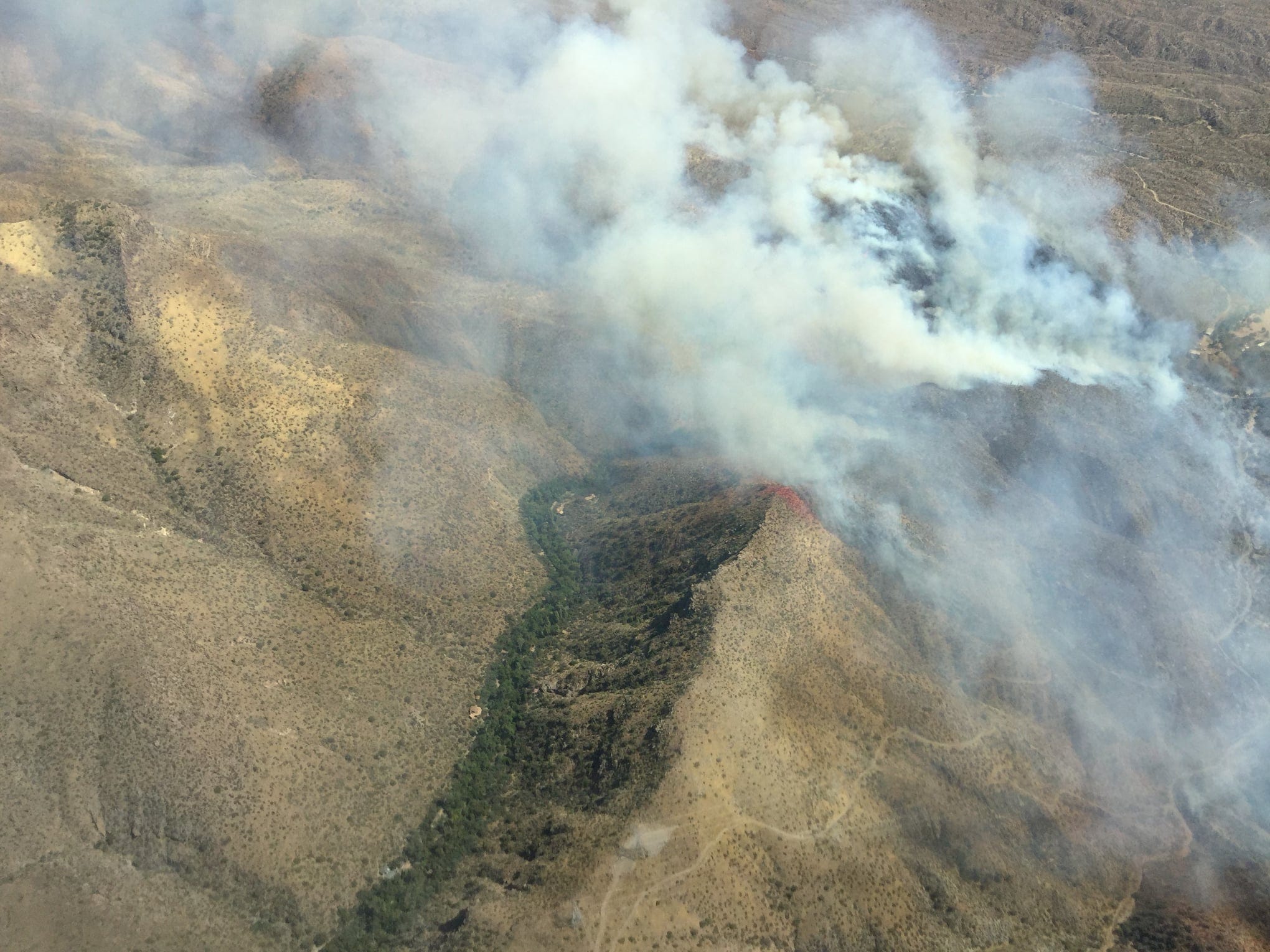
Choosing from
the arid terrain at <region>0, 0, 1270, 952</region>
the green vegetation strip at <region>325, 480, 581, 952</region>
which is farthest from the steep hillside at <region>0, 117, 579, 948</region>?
the green vegetation strip at <region>325, 480, 581, 952</region>

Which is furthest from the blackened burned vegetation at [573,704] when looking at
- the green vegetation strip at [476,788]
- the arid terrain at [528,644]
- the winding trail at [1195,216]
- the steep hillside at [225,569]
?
the winding trail at [1195,216]

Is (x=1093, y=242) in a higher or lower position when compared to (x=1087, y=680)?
higher

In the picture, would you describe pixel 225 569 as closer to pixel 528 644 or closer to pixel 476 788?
pixel 528 644

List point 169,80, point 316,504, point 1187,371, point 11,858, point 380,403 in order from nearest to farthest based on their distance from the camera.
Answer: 1. point 11,858
2. point 316,504
3. point 380,403
4. point 1187,371
5. point 169,80

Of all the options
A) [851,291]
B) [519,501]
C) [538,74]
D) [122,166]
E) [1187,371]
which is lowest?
[122,166]

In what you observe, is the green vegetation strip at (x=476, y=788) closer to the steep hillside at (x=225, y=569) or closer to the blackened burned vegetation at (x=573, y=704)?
the blackened burned vegetation at (x=573, y=704)

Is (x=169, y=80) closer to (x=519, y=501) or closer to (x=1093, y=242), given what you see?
(x=519, y=501)

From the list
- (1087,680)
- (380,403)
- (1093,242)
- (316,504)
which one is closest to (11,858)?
(316,504)

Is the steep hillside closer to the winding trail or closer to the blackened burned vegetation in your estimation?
the blackened burned vegetation
